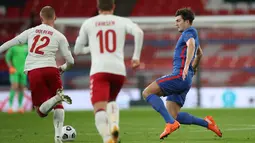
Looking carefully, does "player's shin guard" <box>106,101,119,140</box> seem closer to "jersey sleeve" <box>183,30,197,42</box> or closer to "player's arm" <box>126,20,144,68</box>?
"player's arm" <box>126,20,144,68</box>

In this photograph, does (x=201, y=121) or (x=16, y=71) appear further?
(x=16, y=71)

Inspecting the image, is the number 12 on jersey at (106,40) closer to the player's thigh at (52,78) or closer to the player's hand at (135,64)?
the player's hand at (135,64)

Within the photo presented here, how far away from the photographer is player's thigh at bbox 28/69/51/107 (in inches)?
360

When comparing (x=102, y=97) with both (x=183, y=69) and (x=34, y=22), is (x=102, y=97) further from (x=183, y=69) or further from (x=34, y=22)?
(x=34, y=22)

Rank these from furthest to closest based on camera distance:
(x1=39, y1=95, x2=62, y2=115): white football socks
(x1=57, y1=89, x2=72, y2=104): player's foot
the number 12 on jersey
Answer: (x1=39, y1=95, x2=62, y2=115): white football socks, (x1=57, y1=89, x2=72, y2=104): player's foot, the number 12 on jersey

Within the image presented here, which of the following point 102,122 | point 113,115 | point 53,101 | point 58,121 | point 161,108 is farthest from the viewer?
point 161,108

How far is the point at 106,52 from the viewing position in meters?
7.37

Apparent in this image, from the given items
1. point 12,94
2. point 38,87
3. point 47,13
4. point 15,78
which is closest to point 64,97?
point 38,87

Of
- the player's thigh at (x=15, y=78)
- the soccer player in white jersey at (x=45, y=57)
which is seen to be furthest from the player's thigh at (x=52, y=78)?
the player's thigh at (x=15, y=78)

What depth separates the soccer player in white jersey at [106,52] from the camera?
7.29m

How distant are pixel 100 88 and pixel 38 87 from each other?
84.6 inches

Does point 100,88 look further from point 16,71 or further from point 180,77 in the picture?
point 16,71

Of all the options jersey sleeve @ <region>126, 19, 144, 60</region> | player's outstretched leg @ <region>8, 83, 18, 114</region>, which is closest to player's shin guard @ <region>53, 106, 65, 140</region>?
jersey sleeve @ <region>126, 19, 144, 60</region>

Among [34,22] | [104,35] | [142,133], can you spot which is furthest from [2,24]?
[104,35]
